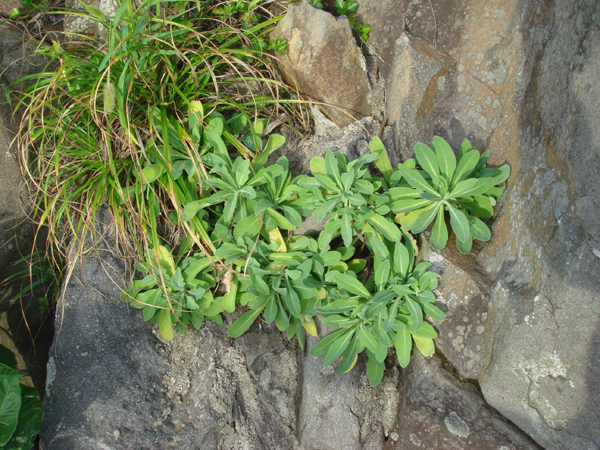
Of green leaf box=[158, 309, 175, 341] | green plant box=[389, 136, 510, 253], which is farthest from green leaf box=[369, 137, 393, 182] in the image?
green leaf box=[158, 309, 175, 341]

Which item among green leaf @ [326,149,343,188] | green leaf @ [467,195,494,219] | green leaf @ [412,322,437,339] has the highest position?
green leaf @ [467,195,494,219]

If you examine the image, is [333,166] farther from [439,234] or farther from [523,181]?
[523,181]

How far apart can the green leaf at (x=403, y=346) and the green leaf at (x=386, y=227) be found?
461 mm

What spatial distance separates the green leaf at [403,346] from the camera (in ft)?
7.00

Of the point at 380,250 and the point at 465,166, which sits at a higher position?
the point at 465,166

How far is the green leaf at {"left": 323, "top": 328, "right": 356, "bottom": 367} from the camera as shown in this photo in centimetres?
214

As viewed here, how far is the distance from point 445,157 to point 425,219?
1.11 feet

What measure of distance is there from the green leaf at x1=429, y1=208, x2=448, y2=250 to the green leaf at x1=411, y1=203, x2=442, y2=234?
36 mm

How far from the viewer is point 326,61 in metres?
2.59

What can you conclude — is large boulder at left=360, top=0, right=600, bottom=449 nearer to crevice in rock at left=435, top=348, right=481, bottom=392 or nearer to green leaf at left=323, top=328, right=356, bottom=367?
crevice in rock at left=435, top=348, right=481, bottom=392

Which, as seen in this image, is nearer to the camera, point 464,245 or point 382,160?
point 464,245

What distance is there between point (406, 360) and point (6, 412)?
6.40 ft

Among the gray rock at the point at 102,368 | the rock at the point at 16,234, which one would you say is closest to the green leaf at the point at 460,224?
the gray rock at the point at 102,368

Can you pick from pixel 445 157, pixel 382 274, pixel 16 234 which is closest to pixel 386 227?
pixel 382 274
